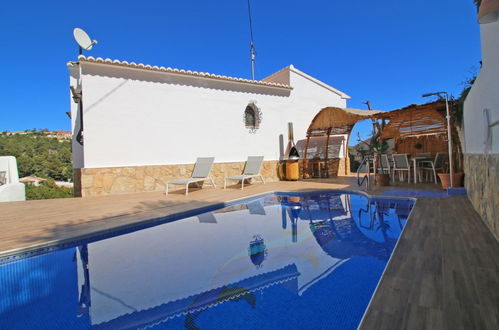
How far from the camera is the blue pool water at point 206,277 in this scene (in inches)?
80.0

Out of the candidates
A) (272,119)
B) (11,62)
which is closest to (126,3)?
(272,119)

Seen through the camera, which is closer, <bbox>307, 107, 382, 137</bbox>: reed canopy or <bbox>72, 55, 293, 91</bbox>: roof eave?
<bbox>72, 55, 293, 91</bbox>: roof eave

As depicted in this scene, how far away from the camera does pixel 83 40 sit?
8.49 metres

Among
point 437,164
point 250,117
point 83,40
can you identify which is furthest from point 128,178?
point 437,164

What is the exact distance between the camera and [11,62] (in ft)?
81.9

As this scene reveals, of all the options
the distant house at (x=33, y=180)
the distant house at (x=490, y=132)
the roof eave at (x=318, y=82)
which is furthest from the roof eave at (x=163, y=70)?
the distant house at (x=33, y=180)

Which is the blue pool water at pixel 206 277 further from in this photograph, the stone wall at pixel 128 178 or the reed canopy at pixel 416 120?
the reed canopy at pixel 416 120

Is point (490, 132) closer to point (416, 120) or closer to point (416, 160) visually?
point (416, 160)

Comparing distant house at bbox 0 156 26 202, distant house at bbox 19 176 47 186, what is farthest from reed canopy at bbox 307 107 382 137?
distant house at bbox 19 176 47 186

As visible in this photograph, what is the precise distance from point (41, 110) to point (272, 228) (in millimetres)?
50651

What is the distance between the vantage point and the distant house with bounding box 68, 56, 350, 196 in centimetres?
799

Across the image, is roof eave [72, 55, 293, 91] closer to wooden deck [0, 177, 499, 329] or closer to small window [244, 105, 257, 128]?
small window [244, 105, 257, 128]

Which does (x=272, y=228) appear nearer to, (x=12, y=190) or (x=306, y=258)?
(x=306, y=258)

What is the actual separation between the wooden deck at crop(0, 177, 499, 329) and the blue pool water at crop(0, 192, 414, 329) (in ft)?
0.79
